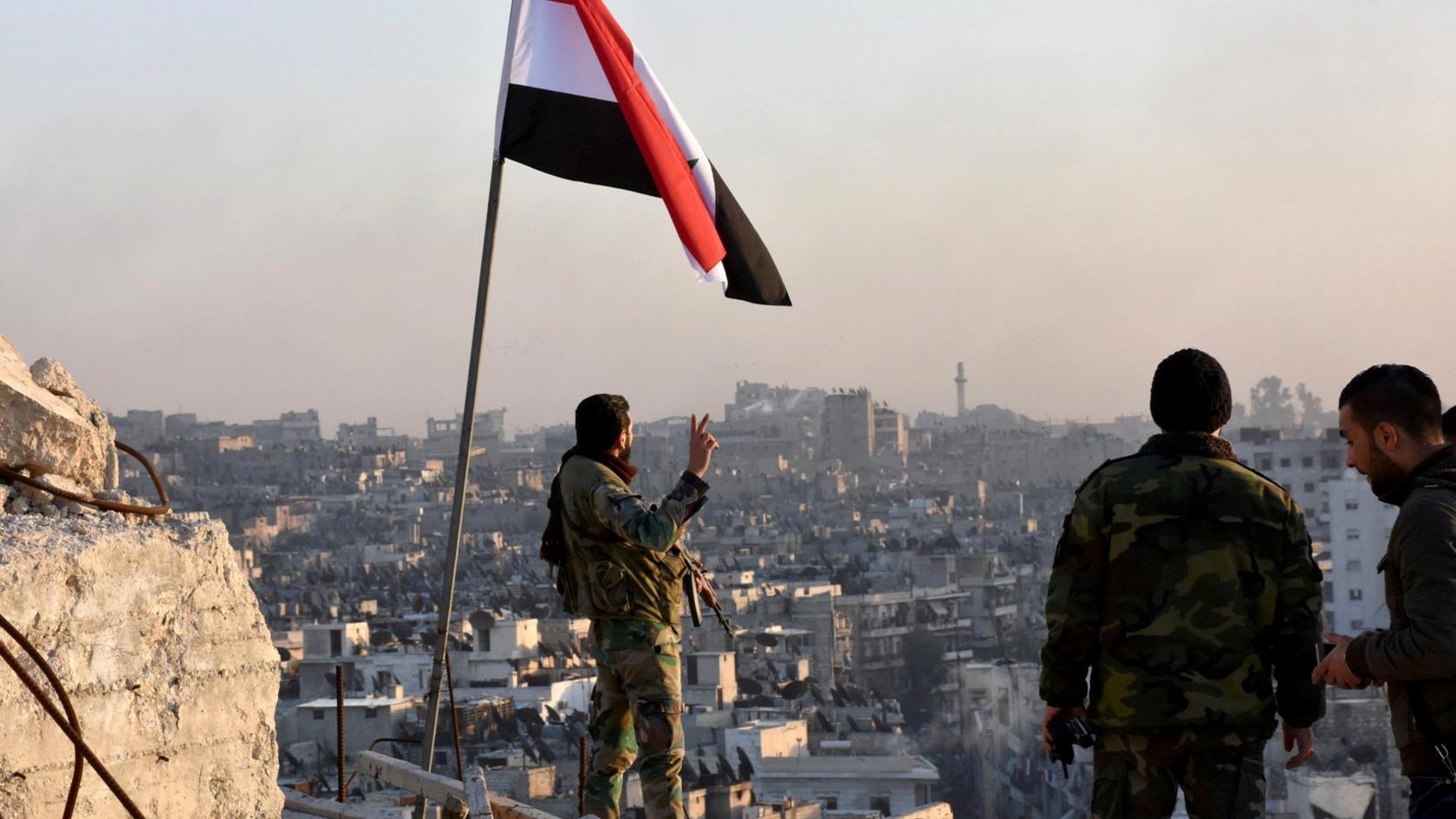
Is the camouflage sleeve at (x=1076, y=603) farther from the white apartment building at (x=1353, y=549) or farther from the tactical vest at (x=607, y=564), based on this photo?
the white apartment building at (x=1353, y=549)

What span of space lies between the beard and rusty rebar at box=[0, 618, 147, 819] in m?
2.00

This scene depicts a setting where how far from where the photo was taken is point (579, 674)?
134 feet

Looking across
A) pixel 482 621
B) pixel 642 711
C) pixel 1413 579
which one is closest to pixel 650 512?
pixel 642 711

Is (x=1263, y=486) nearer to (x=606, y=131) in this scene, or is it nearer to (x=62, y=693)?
(x=62, y=693)

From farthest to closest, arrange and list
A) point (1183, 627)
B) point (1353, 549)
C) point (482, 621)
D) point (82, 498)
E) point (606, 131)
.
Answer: point (1353, 549), point (482, 621), point (606, 131), point (82, 498), point (1183, 627)

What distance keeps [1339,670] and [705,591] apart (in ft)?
5.97

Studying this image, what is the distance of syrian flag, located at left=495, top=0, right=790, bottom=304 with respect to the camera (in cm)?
477

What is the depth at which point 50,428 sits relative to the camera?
132 inches

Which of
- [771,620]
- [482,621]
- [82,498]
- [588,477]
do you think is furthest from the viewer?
[771,620]

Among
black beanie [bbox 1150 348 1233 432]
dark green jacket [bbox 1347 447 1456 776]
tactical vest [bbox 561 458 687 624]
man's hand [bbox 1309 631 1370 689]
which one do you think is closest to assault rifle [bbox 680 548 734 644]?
tactical vest [bbox 561 458 687 624]

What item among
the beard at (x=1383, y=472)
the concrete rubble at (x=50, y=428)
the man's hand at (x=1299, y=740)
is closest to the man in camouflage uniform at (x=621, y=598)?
the concrete rubble at (x=50, y=428)

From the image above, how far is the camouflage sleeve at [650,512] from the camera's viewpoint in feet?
13.2

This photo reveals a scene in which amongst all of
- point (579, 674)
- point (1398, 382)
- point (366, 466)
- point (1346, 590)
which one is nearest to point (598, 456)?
point (1398, 382)

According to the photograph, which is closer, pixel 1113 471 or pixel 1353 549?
pixel 1113 471
